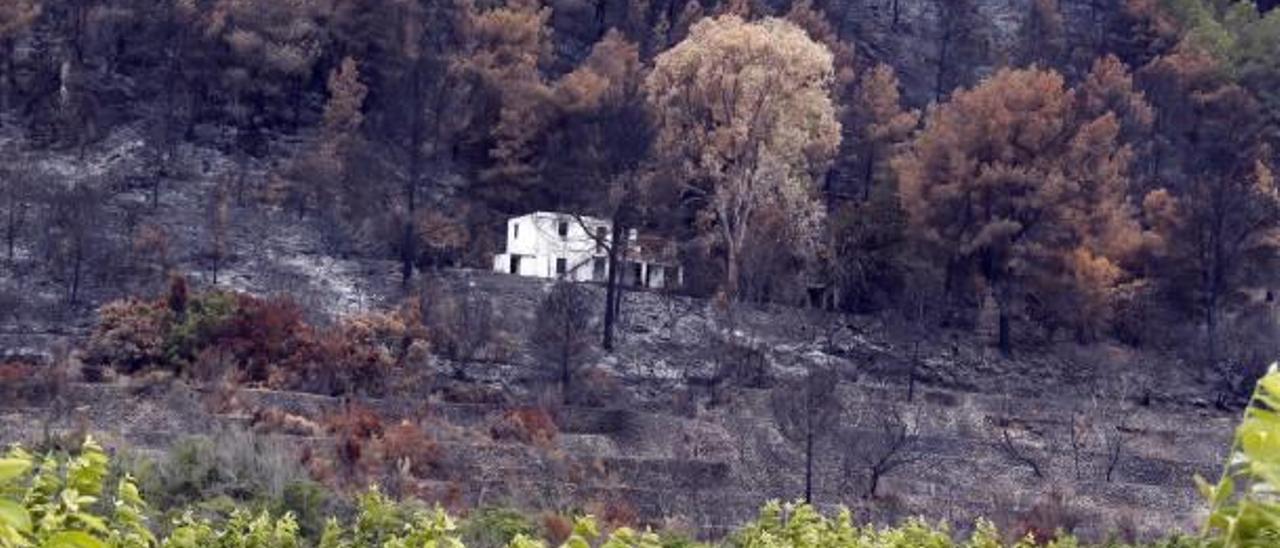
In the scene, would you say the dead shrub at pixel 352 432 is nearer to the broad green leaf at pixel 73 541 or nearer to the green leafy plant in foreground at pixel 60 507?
the green leafy plant in foreground at pixel 60 507

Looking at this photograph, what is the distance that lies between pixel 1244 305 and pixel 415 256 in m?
17.1

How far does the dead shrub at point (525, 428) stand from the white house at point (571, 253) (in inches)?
338

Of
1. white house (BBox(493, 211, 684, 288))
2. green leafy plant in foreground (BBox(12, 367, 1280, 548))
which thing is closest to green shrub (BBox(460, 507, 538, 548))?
green leafy plant in foreground (BBox(12, 367, 1280, 548))

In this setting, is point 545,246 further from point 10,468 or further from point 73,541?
point 10,468

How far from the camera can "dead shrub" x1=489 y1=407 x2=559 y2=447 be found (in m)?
26.0

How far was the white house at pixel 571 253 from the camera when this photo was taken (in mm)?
35562

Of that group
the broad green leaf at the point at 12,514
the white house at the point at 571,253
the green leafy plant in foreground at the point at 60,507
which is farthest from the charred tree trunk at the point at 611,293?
the broad green leaf at the point at 12,514

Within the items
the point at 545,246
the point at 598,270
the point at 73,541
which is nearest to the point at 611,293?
the point at 545,246

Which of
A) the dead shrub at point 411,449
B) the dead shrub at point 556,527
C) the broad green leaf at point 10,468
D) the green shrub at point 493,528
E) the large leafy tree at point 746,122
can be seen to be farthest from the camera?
the large leafy tree at point 746,122

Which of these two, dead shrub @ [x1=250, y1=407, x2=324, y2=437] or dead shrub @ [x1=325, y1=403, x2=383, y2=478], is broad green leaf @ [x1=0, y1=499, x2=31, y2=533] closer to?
dead shrub @ [x1=325, y1=403, x2=383, y2=478]

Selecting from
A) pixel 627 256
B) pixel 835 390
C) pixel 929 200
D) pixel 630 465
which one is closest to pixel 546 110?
pixel 627 256

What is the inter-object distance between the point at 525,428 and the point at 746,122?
35.1ft

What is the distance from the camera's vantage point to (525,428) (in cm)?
2620

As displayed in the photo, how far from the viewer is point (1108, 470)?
2848 cm
